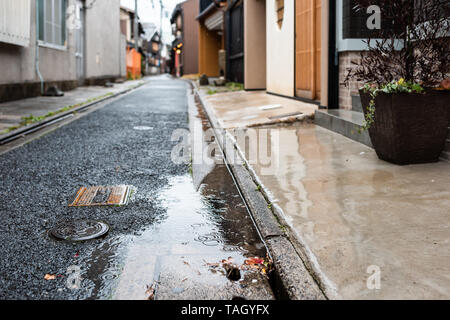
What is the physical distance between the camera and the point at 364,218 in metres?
3.30

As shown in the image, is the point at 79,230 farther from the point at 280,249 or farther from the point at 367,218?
the point at 367,218

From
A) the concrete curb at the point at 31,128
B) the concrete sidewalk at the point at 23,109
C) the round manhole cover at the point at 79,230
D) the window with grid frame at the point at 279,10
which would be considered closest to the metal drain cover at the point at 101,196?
the round manhole cover at the point at 79,230

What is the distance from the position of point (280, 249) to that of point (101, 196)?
192 cm

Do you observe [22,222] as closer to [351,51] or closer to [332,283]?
[332,283]

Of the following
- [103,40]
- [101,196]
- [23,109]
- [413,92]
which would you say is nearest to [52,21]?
[23,109]

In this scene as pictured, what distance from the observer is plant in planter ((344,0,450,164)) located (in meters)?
4.69

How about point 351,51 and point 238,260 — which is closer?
point 238,260

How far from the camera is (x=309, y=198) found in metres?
3.85

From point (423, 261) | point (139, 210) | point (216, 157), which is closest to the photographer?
→ point (423, 261)

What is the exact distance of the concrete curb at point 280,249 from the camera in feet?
7.70

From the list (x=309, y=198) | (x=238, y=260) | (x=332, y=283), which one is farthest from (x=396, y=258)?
(x=309, y=198)

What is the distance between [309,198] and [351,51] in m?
4.71

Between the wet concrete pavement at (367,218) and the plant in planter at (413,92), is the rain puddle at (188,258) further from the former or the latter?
the plant in planter at (413,92)

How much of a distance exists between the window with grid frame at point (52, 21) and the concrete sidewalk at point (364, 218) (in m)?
12.6
